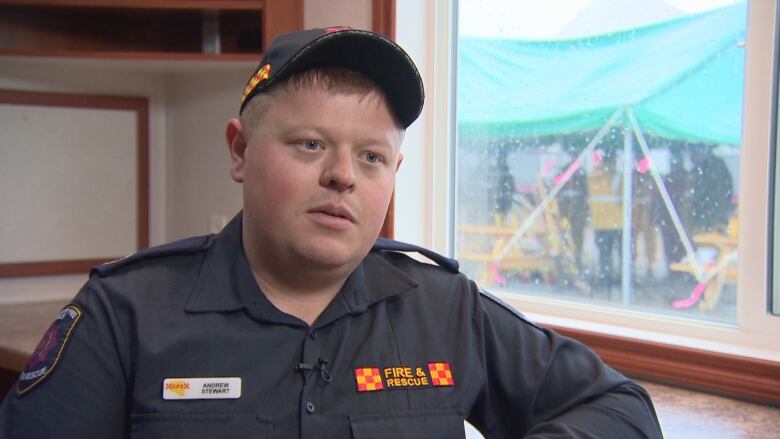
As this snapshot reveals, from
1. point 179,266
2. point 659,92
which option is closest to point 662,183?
point 659,92

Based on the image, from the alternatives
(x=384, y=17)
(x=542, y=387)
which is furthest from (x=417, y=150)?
(x=542, y=387)

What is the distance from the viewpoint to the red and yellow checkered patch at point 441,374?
39.8 inches

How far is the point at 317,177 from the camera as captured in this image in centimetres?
89

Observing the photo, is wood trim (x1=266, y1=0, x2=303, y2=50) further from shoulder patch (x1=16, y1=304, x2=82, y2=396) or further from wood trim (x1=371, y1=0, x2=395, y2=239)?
shoulder patch (x1=16, y1=304, x2=82, y2=396)

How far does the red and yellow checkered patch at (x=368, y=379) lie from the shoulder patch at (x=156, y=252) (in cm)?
28

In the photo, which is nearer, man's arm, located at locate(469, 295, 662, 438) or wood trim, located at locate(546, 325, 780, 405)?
man's arm, located at locate(469, 295, 662, 438)

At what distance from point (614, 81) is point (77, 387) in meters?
1.38

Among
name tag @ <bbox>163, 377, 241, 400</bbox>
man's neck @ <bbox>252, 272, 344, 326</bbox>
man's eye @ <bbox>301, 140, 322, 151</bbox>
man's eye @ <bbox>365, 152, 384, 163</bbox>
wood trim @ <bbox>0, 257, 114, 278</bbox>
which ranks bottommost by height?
wood trim @ <bbox>0, 257, 114, 278</bbox>

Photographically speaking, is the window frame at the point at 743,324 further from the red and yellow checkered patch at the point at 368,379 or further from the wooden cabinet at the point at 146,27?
the wooden cabinet at the point at 146,27

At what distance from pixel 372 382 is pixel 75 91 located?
6.20 feet

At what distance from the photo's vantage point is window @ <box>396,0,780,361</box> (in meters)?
1.53

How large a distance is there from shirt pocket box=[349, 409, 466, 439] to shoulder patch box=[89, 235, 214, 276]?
0.32 m

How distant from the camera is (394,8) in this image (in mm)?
1927

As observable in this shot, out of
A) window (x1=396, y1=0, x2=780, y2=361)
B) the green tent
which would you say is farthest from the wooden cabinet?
the green tent
